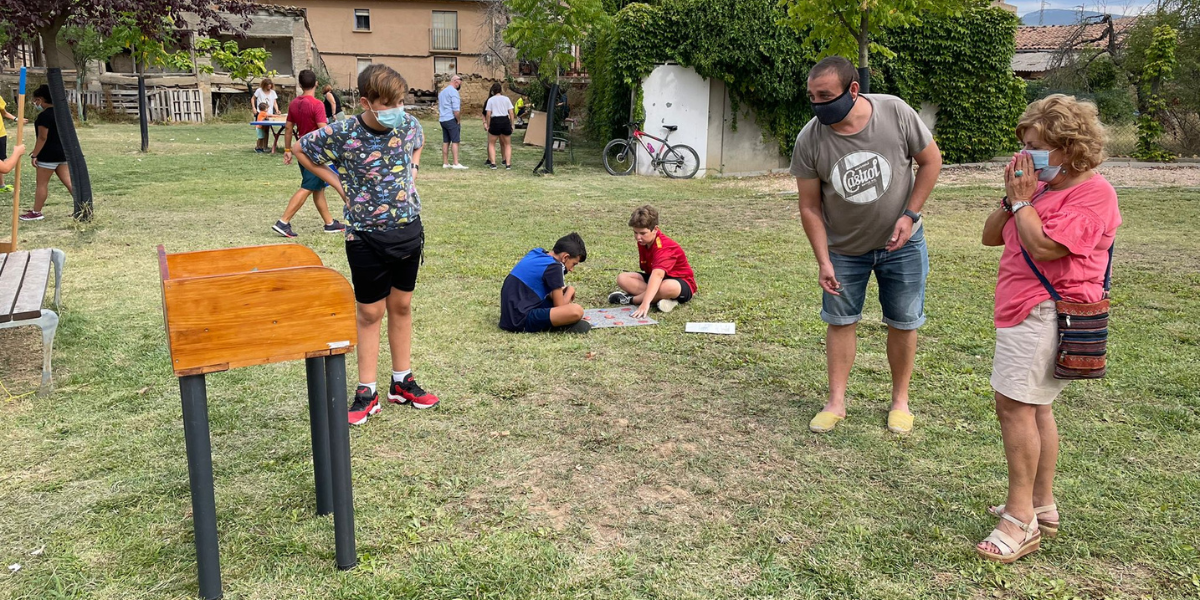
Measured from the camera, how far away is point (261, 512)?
3.30 metres

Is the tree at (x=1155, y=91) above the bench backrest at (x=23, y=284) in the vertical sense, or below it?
above

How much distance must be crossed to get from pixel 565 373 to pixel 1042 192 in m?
2.79

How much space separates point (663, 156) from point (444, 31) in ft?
94.0

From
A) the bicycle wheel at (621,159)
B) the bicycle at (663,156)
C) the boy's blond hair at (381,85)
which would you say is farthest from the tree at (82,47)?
the boy's blond hair at (381,85)

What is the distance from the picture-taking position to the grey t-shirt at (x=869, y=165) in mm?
3795

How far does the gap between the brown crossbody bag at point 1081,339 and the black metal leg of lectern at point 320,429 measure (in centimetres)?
239

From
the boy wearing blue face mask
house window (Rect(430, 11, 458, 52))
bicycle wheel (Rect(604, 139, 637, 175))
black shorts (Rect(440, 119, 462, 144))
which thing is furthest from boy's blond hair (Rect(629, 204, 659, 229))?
house window (Rect(430, 11, 458, 52))

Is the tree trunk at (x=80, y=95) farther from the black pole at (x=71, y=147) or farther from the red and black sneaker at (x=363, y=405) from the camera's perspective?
the red and black sneaker at (x=363, y=405)

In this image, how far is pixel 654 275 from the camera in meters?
6.26

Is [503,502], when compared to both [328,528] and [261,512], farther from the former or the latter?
[261,512]

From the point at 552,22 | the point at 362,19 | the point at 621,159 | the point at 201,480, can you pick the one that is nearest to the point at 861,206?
the point at 201,480

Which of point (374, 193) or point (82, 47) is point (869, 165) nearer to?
point (374, 193)

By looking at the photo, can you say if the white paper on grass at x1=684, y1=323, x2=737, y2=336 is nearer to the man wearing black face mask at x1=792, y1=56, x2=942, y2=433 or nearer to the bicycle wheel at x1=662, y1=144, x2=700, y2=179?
the man wearing black face mask at x1=792, y1=56, x2=942, y2=433

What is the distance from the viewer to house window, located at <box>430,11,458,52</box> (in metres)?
Result: 41.6
